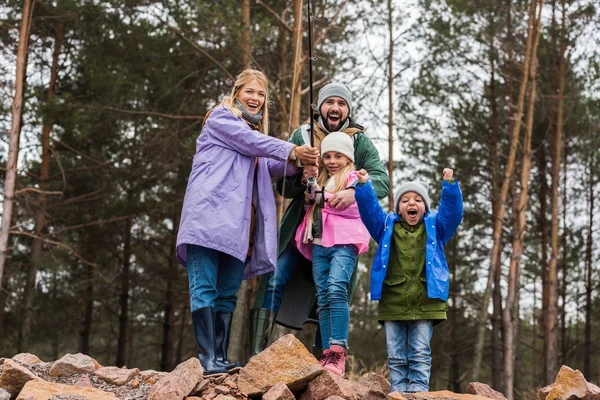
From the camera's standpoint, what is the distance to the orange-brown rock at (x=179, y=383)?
159 inches

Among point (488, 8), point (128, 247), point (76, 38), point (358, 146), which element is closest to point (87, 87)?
point (76, 38)

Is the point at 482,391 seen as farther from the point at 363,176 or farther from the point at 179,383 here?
the point at 179,383

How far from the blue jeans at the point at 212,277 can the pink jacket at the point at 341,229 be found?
505mm

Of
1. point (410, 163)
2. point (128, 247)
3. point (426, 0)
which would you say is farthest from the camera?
point (128, 247)

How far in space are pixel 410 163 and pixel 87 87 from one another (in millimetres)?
7802

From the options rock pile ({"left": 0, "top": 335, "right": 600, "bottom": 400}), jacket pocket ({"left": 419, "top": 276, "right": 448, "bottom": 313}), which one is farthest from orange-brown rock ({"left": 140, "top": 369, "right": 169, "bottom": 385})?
jacket pocket ({"left": 419, "top": 276, "right": 448, "bottom": 313})

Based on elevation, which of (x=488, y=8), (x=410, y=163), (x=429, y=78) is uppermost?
(x=488, y=8)

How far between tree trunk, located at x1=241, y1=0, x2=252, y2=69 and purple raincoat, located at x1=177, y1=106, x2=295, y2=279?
7.49 m

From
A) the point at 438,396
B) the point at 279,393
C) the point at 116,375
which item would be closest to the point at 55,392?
the point at 116,375

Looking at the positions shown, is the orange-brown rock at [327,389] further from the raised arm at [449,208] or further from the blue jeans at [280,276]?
the raised arm at [449,208]

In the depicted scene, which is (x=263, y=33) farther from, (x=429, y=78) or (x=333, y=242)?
(x=333, y=242)

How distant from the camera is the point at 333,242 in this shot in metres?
5.09

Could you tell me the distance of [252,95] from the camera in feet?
17.1

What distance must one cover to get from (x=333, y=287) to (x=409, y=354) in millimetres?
692
